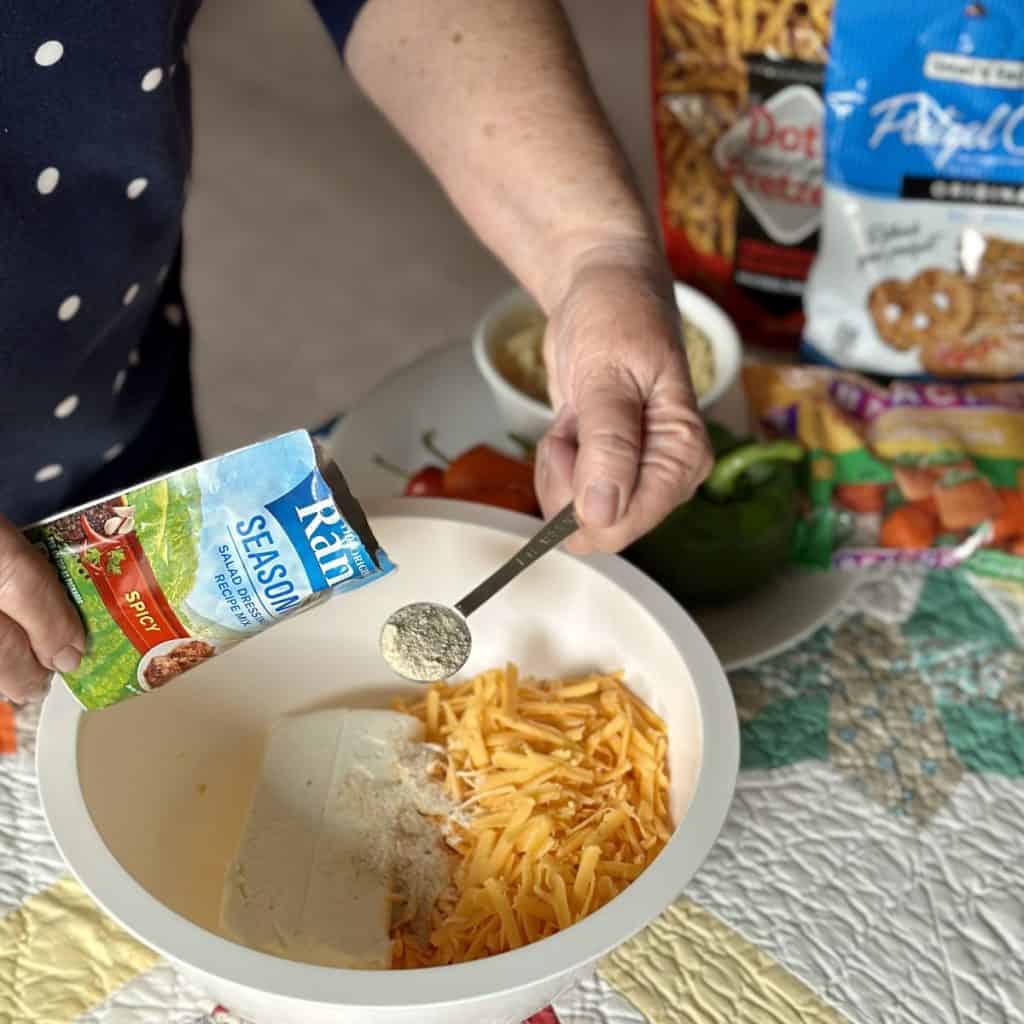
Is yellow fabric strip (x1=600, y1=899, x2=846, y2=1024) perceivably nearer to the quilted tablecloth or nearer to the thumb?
the quilted tablecloth

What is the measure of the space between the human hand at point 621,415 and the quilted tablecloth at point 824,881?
238 millimetres

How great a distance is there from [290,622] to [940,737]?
508mm

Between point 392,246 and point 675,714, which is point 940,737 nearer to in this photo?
point 675,714

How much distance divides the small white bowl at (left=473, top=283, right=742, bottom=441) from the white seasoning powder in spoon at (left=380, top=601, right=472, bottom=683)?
0.37 metres

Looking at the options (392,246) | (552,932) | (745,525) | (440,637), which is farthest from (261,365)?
(552,932)

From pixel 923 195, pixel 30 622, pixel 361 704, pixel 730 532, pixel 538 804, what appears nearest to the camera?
pixel 30 622

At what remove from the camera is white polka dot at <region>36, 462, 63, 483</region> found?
0.98m

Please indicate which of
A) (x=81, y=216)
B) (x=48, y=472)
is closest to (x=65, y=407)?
(x=48, y=472)

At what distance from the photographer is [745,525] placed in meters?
1.04

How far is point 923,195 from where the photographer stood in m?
1.19

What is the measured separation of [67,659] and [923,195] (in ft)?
2.99

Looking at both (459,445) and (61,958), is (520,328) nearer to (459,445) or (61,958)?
(459,445)

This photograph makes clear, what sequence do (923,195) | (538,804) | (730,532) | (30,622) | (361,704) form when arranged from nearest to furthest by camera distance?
(30,622) < (538,804) < (361,704) < (730,532) < (923,195)

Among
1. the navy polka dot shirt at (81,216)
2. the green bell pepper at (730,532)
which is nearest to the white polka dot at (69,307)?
the navy polka dot shirt at (81,216)
